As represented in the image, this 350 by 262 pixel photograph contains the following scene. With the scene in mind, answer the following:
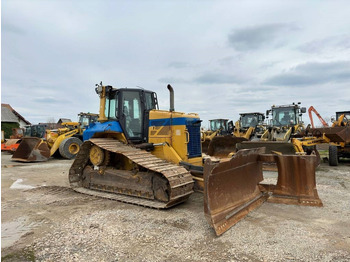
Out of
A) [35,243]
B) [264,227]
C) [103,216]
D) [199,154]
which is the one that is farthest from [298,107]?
[35,243]

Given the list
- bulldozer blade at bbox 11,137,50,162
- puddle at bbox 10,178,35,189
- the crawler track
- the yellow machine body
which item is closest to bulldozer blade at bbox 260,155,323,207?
the yellow machine body

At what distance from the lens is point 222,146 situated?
31.3 ft

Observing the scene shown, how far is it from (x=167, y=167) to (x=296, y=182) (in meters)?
2.63

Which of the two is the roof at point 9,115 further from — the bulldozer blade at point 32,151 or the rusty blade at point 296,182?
the rusty blade at point 296,182

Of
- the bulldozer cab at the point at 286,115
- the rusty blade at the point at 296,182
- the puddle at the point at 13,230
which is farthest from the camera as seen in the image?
the bulldozer cab at the point at 286,115

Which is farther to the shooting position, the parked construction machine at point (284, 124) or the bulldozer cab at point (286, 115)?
the bulldozer cab at point (286, 115)

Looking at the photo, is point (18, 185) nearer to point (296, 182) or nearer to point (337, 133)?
point (296, 182)

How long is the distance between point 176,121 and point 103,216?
8.41 ft

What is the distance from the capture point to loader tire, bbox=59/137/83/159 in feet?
47.7

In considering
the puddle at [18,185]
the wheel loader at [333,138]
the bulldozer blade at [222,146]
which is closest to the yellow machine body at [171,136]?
the bulldozer blade at [222,146]

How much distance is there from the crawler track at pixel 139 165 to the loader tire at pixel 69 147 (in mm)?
8128

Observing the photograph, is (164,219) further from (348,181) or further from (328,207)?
(348,181)

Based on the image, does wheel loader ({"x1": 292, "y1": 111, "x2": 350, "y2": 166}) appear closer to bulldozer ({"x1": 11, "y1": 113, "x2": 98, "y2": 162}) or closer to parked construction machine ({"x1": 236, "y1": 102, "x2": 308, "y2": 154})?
parked construction machine ({"x1": 236, "y1": 102, "x2": 308, "y2": 154})

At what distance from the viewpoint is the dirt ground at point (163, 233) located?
3.30 metres
